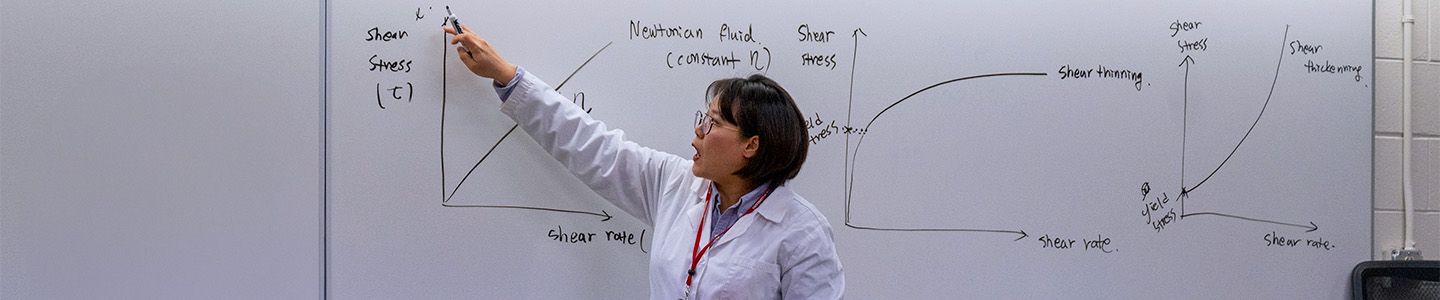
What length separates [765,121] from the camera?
1.36 metres

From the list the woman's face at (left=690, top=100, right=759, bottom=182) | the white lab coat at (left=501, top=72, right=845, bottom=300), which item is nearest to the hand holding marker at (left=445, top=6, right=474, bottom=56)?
the white lab coat at (left=501, top=72, right=845, bottom=300)

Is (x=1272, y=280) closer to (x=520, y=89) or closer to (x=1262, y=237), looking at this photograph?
(x=1262, y=237)

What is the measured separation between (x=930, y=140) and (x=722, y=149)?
1.87 feet

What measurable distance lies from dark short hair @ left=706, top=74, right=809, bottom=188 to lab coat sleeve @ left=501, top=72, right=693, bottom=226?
170mm

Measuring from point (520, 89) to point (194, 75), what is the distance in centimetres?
50

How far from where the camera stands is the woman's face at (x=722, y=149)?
54.1 inches

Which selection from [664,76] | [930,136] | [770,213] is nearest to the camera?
[770,213]

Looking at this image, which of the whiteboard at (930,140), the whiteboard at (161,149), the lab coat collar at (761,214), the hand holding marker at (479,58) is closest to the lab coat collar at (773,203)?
the lab coat collar at (761,214)

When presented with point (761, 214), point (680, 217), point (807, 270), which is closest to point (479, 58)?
point (680, 217)

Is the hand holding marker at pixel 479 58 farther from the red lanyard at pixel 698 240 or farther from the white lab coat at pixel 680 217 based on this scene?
the red lanyard at pixel 698 240

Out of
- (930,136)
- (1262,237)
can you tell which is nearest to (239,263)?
(930,136)

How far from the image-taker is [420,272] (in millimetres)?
1534

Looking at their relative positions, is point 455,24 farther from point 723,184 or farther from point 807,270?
Result: point 807,270

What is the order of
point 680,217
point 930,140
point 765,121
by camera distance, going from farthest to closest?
point 930,140 < point 680,217 < point 765,121
